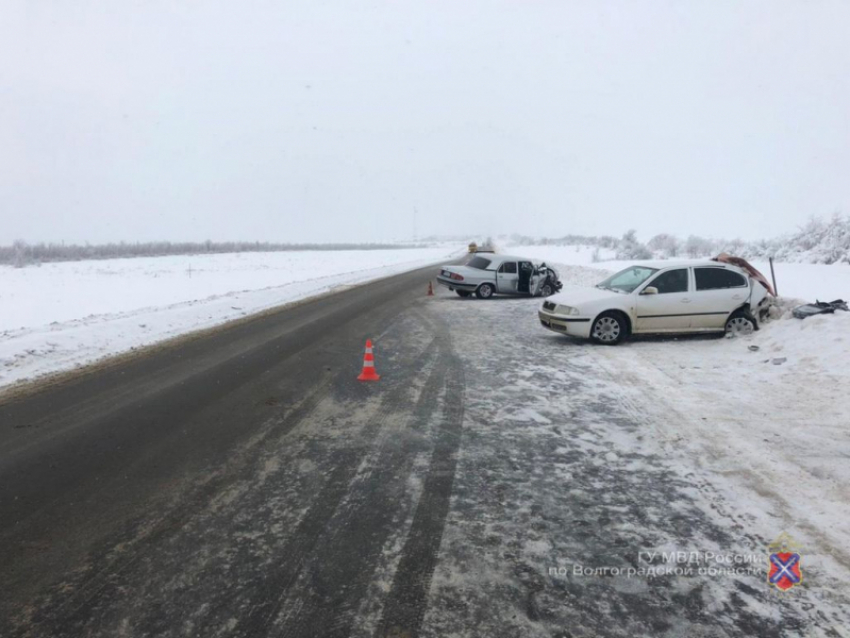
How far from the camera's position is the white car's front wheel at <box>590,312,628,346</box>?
10.4m

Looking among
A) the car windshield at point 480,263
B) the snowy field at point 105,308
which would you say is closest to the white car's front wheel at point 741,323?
the car windshield at point 480,263

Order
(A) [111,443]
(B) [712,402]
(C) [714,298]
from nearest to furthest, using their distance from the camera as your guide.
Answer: (A) [111,443] → (B) [712,402] → (C) [714,298]

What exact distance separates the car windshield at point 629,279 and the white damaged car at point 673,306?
72 millimetres

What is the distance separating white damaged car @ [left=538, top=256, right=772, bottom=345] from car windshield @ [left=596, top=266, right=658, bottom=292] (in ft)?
0.24

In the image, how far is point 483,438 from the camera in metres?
5.32

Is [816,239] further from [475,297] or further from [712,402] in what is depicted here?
[712,402]

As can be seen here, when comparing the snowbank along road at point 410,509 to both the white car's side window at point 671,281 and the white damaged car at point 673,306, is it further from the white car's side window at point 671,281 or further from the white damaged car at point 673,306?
the white car's side window at point 671,281

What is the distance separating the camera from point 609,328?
10391mm

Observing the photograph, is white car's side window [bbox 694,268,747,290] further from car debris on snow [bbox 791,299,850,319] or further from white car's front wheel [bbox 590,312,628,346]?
white car's front wheel [bbox 590,312,628,346]

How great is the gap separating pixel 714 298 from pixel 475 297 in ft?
31.0

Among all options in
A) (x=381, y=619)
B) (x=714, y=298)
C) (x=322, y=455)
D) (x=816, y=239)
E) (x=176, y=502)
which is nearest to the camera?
(x=381, y=619)

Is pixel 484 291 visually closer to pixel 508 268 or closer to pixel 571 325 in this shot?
pixel 508 268

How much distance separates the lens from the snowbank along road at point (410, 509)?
283 centimetres

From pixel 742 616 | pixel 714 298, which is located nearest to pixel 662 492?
pixel 742 616
